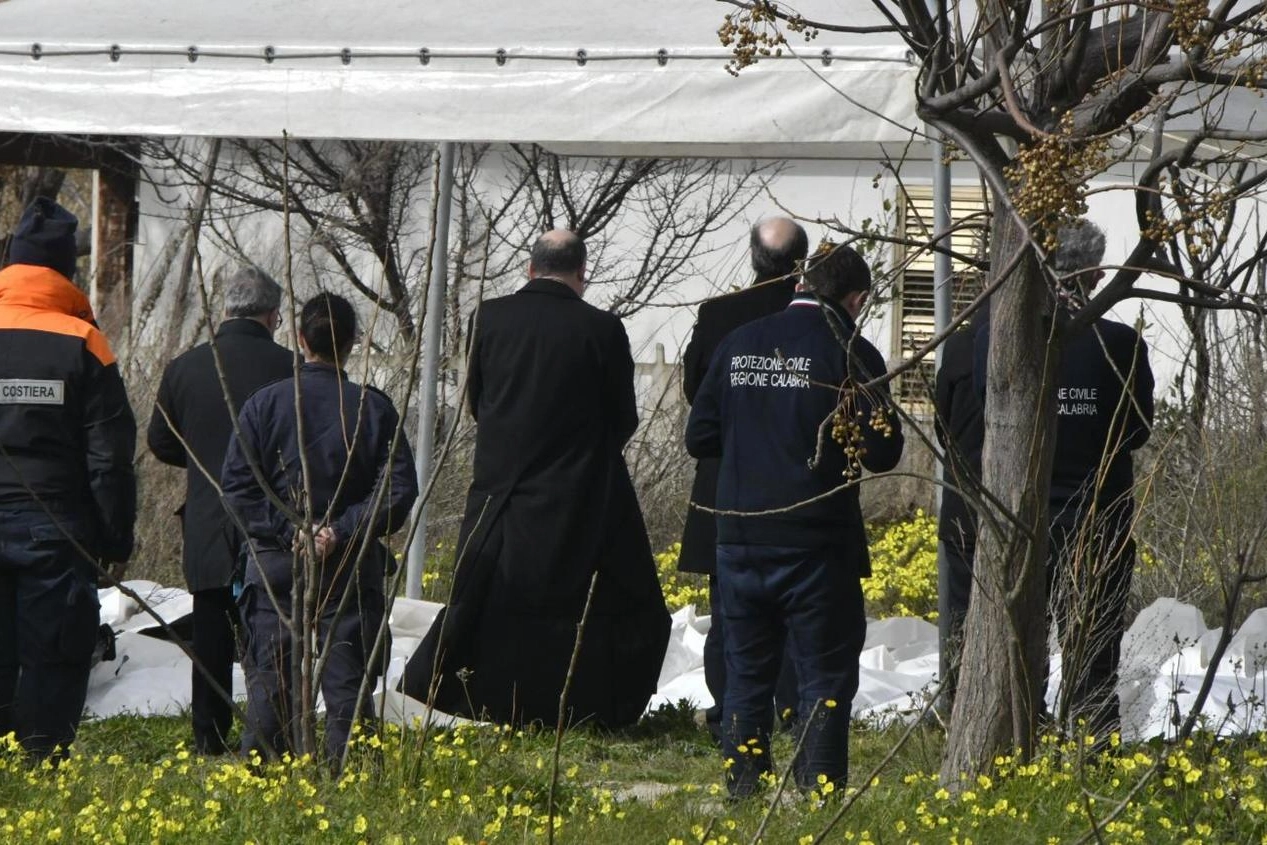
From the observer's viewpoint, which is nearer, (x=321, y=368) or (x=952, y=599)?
(x=321, y=368)

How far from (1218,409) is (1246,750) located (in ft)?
11.8

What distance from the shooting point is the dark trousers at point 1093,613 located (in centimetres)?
436

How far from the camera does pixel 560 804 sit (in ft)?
14.4

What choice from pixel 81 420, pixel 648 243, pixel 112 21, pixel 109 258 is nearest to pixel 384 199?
pixel 648 243

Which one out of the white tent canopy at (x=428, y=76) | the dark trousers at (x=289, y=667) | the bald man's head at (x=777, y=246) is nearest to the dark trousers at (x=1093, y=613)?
the bald man's head at (x=777, y=246)

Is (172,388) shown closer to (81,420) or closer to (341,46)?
(81,420)

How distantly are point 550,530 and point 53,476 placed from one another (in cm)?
161

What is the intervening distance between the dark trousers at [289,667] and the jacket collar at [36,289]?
3.33ft

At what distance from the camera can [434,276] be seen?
7.25 meters

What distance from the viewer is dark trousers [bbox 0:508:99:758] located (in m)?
5.02

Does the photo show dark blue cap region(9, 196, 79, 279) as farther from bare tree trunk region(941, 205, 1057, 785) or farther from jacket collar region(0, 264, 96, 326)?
bare tree trunk region(941, 205, 1057, 785)

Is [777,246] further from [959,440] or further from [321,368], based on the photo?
[321,368]

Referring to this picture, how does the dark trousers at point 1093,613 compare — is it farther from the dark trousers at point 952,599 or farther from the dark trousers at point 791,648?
the dark trousers at point 791,648

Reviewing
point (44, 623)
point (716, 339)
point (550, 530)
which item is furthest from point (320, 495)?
point (716, 339)
